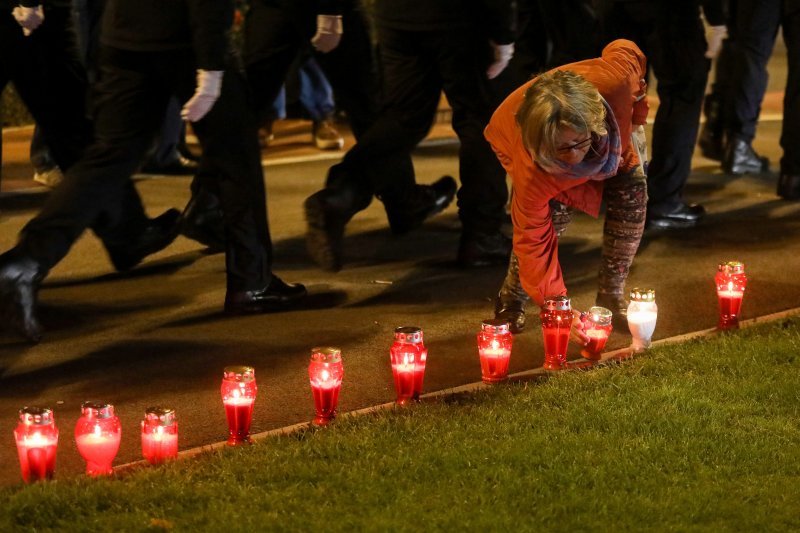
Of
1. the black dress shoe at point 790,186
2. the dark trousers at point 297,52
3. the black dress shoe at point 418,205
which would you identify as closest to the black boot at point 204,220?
the dark trousers at point 297,52

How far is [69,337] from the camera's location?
6.33 m

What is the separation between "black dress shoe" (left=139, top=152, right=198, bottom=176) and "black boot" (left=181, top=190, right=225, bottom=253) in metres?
2.70

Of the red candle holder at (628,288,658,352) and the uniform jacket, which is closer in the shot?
the uniform jacket

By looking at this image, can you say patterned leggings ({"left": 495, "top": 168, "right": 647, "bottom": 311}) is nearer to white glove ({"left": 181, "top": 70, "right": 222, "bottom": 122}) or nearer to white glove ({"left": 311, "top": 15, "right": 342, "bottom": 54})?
white glove ({"left": 181, "top": 70, "right": 222, "bottom": 122})

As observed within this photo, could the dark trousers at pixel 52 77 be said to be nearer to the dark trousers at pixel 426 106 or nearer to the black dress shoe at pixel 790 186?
the dark trousers at pixel 426 106

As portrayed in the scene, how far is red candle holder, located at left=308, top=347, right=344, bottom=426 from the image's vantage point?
488 centimetres

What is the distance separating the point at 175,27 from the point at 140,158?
655 mm

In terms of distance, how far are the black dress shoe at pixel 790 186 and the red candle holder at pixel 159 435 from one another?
5.81m

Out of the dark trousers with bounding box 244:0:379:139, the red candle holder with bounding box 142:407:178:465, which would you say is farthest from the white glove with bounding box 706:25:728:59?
the red candle holder with bounding box 142:407:178:465

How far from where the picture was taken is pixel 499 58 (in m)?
7.12

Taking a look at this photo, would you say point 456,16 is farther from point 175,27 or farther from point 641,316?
point 641,316

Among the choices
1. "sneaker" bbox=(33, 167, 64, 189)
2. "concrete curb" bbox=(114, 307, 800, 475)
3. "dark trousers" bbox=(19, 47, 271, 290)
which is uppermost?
"dark trousers" bbox=(19, 47, 271, 290)

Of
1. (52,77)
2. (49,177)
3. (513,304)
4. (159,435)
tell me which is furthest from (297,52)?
(159,435)

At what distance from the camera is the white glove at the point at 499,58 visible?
7.08 metres
